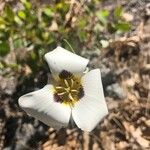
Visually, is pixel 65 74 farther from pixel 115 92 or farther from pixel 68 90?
pixel 115 92

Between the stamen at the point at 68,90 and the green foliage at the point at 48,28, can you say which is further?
the green foliage at the point at 48,28

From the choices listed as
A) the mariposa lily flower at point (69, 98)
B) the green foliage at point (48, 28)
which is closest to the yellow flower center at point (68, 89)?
the mariposa lily flower at point (69, 98)

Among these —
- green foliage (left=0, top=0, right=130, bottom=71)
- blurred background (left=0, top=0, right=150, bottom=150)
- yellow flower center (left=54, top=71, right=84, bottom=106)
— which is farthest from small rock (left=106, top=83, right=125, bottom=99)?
yellow flower center (left=54, top=71, right=84, bottom=106)

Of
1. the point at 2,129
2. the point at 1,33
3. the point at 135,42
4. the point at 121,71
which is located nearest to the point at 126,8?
the point at 135,42

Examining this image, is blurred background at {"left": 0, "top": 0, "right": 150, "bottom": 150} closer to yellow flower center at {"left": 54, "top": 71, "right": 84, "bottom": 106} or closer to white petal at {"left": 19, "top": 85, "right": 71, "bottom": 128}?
yellow flower center at {"left": 54, "top": 71, "right": 84, "bottom": 106}

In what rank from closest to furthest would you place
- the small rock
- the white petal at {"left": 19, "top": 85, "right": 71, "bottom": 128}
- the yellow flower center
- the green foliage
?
1. the white petal at {"left": 19, "top": 85, "right": 71, "bottom": 128}
2. the yellow flower center
3. the green foliage
4. the small rock

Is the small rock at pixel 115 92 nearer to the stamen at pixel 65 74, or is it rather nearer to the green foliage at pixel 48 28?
the green foliage at pixel 48 28

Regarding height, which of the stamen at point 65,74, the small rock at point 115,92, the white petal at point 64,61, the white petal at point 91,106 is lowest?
the small rock at point 115,92

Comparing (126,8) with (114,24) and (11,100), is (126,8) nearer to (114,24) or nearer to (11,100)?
(114,24)
